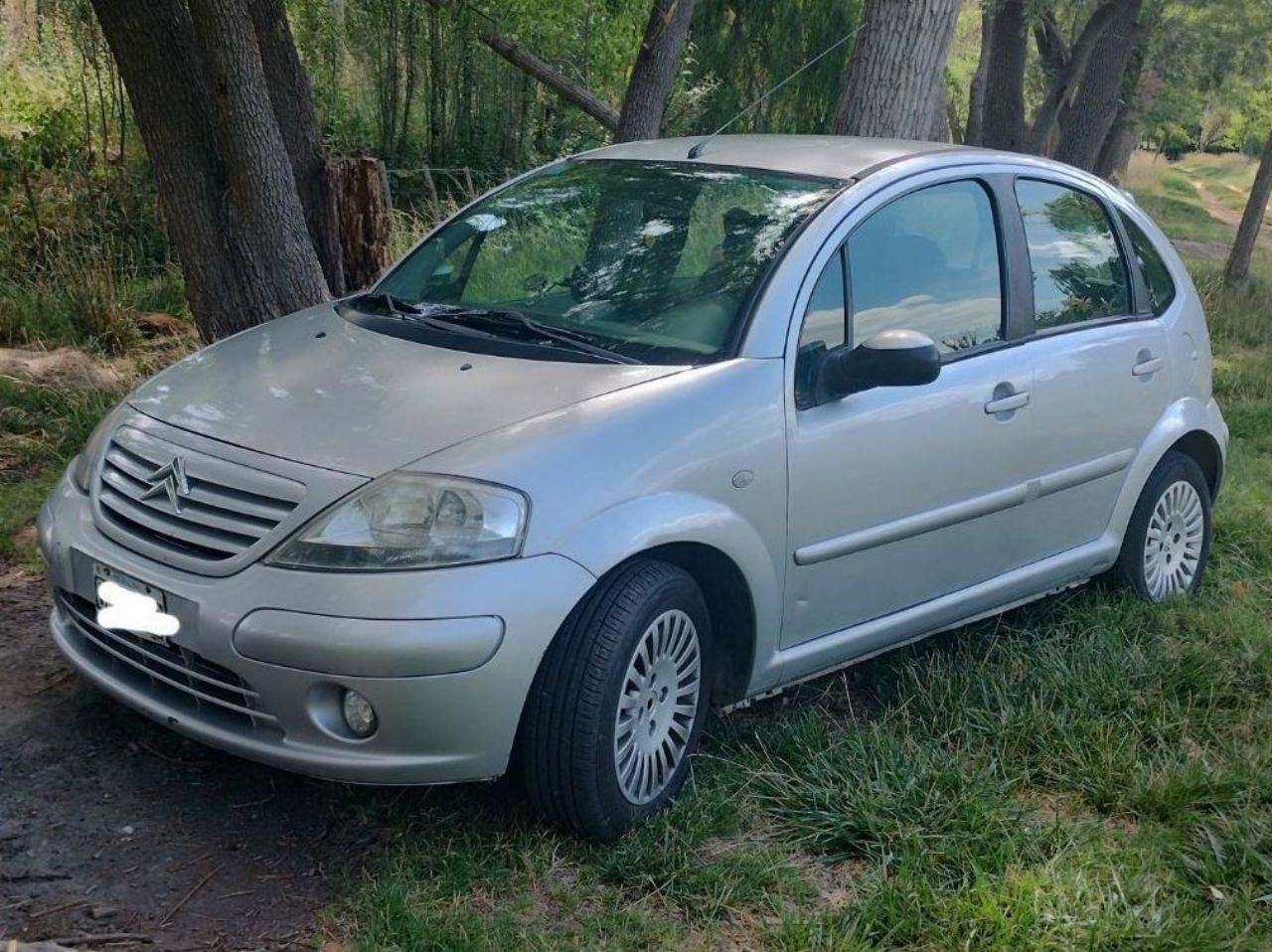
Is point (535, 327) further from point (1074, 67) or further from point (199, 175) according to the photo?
point (1074, 67)

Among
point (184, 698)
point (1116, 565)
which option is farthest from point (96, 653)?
point (1116, 565)

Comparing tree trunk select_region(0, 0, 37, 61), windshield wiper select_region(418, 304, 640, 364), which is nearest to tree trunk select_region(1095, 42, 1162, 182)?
tree trunk select_region(0, 0, 37, 61)

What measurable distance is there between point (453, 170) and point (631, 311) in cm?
842

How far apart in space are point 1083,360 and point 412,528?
103 inches

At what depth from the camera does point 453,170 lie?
12.2 metres

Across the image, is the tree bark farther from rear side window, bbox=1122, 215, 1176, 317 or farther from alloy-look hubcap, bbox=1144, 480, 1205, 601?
alloy-look hubcap, bbox=1144, 480, 1205, 601

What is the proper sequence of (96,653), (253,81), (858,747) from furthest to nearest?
(253,81)
(858,747)
(96,653)

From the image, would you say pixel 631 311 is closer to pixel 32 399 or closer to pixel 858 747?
pixel 858 747

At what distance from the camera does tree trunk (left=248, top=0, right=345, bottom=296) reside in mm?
7609

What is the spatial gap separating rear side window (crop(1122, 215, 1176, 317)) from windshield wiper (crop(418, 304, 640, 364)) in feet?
8.06

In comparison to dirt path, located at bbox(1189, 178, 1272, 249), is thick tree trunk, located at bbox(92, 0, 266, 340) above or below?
above

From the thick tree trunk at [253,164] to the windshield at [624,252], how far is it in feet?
5.58

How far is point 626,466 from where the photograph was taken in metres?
3.57

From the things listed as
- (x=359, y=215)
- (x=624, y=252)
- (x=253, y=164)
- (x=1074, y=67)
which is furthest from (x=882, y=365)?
(x=1074, y=67)
